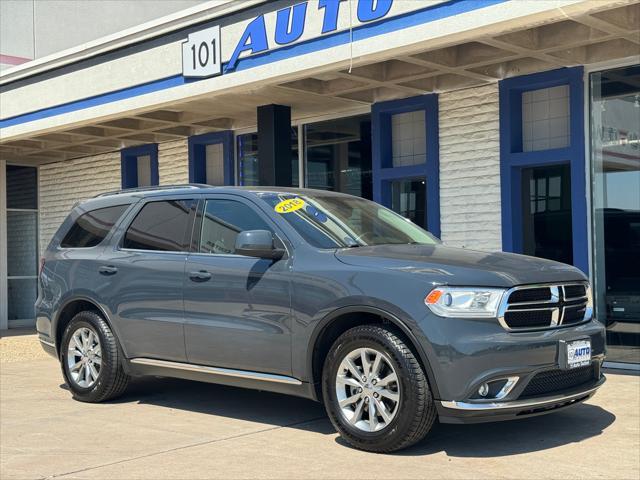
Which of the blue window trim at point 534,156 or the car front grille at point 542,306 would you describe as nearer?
the car front grille at point 542,306

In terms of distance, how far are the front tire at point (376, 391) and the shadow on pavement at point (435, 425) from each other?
0.70 feet

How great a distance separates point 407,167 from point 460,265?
224 inches

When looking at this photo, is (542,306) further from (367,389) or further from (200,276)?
(200,276)

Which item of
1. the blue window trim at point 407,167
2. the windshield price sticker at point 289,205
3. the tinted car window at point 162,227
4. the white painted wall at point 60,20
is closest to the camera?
the windshield price sticker at point 289,205

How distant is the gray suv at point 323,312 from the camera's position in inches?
213

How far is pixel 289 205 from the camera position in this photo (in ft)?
22.0

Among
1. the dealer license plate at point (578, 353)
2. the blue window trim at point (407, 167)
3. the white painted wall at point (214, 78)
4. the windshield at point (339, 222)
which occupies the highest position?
the white painted wall at point (214, 78)

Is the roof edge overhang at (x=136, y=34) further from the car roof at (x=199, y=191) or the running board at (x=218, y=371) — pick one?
the running board at (x=218, y=371)

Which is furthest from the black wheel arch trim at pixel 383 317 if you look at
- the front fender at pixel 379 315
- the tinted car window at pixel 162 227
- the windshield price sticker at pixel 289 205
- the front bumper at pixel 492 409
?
the tinted car window at pixel 162 227

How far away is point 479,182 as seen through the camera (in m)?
10.5

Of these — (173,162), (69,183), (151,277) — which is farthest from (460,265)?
(69,183)

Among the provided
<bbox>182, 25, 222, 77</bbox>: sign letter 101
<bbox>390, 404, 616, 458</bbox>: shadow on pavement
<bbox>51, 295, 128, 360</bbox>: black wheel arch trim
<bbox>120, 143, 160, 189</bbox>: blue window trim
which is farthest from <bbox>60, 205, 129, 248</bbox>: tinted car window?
<bbox>120, 143, 160, 189</bbox>: blue window trim

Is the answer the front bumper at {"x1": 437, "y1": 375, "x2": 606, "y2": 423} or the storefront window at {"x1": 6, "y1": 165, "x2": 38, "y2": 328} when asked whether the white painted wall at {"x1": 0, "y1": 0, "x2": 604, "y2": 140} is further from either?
the storefront window at {"x1": 6, "y1": 165, "x2": 38, "y2": 328}

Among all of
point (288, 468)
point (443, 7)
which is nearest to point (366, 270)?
point (288, 468)
